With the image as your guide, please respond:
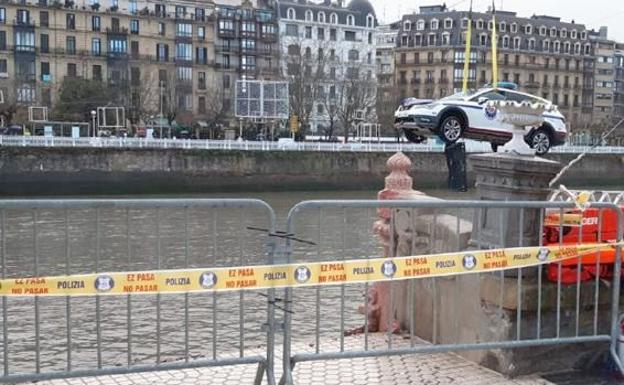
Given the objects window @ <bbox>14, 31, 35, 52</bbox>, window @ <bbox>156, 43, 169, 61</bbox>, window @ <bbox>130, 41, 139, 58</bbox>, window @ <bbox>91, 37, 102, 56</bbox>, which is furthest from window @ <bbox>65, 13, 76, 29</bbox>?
window @ <bbox>156, 43, 169, 61</bbox>

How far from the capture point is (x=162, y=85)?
72.9 metres

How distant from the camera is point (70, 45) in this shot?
72562 millimetres

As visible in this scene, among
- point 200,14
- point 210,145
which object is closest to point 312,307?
point 210,145

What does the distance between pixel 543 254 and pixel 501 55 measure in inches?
3666

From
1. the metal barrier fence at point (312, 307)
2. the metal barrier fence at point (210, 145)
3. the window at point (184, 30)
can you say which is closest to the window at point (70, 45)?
the window at point (184, 30)

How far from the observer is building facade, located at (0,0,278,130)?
2751 inches

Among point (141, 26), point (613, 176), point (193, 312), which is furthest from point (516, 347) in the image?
point (141, 26)

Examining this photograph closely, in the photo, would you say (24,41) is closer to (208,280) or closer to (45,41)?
(45,41)

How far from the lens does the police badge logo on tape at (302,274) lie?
4.77 metres

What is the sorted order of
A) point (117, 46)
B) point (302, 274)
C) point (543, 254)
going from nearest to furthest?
point (302, 274) → point (543, 254) → point (117, 46)

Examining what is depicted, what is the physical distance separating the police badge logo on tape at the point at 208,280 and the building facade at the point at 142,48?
2413 inches

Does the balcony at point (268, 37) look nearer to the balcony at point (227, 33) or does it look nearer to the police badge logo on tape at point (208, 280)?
the balcony at point (227, 33)

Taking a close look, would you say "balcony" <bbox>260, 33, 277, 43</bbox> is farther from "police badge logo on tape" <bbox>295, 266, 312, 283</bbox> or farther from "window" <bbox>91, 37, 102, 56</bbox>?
"police badge logo on tape" <bbox>295, 266, 312, 283</bbox>

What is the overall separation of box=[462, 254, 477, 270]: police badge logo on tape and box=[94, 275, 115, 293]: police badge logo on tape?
2396 mm
